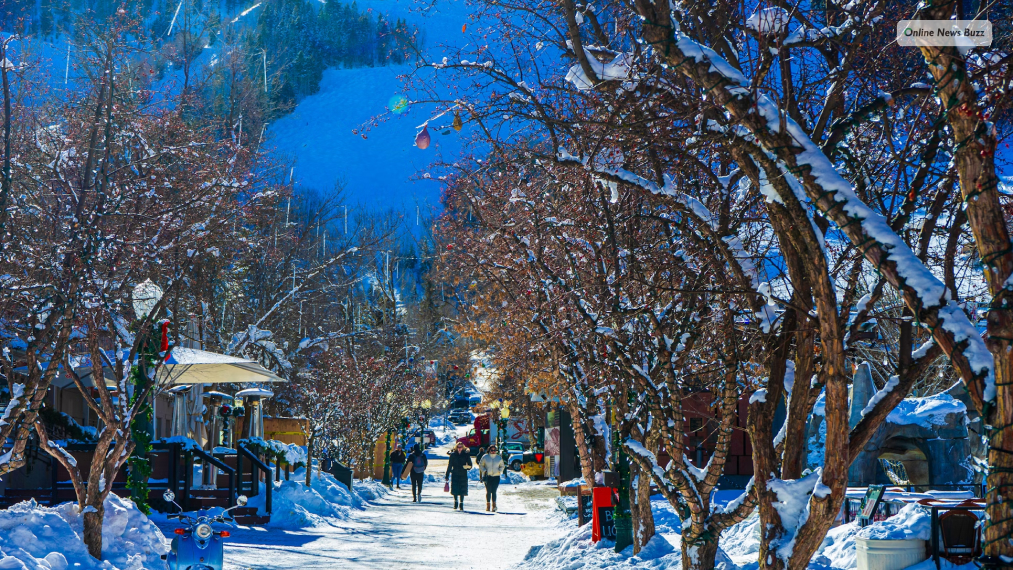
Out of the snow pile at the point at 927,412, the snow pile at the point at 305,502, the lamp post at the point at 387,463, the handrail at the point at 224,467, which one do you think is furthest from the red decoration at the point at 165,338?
the lamp post at the point at 387,463

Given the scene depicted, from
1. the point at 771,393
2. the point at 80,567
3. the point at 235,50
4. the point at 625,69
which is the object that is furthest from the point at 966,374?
the point at 235,50

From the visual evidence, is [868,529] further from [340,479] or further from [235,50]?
[235,50]

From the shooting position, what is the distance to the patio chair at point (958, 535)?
845 centimetres

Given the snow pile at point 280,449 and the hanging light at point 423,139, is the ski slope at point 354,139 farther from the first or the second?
the hanging light at point 423,139

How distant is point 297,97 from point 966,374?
5299 inches

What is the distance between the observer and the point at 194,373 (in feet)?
58.7

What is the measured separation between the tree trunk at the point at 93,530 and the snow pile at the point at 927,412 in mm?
13418

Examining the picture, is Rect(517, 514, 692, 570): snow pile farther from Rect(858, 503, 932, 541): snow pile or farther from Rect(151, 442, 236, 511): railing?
Rect(151, 442, 236, 511): railing

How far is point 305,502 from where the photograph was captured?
63.3 ft

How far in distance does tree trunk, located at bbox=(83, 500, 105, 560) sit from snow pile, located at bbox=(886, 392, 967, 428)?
13.4 meters

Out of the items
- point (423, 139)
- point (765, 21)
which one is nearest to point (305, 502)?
point (423, 139)

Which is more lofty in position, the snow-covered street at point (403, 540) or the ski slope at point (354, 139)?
the ski slope at point (354, 139)

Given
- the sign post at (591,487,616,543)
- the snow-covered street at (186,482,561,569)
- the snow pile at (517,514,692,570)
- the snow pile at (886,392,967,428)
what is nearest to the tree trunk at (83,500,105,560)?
the snow-covered street at (186,482,561,569)

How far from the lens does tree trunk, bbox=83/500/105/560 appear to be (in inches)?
392
